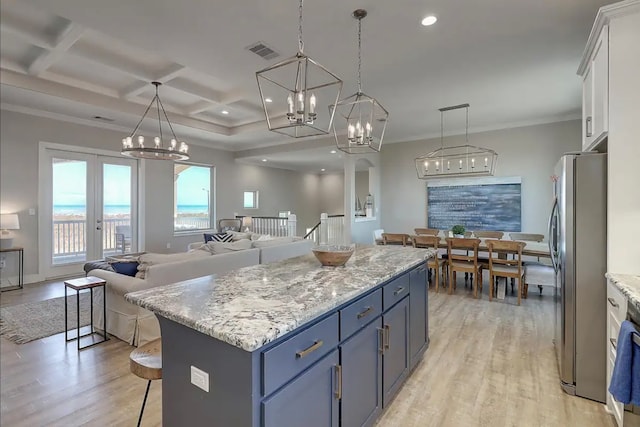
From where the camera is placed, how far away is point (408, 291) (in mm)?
2406

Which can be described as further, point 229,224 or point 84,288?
point 229,224

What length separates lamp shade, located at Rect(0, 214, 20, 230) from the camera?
484 cm

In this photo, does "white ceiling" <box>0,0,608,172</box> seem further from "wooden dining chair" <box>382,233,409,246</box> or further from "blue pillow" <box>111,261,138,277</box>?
"blue pillow" <box>111,261,138,277</box>

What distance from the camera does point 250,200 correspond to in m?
9.80

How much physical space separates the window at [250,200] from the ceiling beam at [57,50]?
5.67 metres

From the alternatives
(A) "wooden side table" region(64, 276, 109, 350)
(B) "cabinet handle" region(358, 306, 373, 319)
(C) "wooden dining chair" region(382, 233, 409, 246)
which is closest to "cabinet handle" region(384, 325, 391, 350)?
(B) "cabinet handle" region(358, 306, 373, 319)

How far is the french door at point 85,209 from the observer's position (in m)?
5.74

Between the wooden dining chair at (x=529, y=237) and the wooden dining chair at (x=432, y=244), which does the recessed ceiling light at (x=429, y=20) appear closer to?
the wooden dining chair at (x=432, y=244)

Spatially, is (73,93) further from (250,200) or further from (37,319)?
(250,200)

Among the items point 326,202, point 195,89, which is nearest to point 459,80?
point 195,89

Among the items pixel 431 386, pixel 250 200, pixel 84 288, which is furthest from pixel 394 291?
pixel 250 200

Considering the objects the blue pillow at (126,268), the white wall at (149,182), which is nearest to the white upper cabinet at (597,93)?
the blue pillow at (126,268)

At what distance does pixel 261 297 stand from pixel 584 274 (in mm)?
2284

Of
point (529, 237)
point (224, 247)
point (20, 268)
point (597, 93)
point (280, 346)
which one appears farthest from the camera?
point (529, 237)
